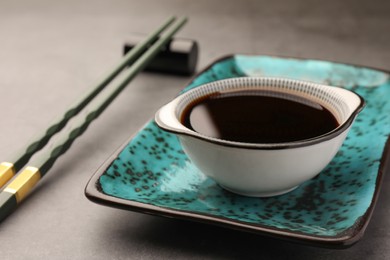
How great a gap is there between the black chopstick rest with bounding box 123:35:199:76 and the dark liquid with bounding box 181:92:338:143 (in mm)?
422

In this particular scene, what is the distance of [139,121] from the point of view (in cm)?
113

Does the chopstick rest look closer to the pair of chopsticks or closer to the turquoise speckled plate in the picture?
the pair of chopsticks

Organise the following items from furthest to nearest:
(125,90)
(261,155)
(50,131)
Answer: (125,90) < (50,131) < (261,155)

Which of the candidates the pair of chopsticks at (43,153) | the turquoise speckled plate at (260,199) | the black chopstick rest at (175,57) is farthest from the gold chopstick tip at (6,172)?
the black chopstick rest at (175,57)

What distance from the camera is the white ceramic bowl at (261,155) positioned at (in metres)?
0.71

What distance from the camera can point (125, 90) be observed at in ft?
4.16

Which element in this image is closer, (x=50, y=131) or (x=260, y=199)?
(x=260, y=199)

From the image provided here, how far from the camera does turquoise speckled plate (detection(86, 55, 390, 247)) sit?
688mm

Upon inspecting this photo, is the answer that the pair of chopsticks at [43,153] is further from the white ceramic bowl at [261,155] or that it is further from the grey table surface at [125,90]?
the white ceramic bowl at [261,155]

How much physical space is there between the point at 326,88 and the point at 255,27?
796mm

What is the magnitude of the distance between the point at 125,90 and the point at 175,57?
0.13 m

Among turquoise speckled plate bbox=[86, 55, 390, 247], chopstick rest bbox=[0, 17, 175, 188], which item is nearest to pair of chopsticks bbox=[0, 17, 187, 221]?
chopstick rest bbox=[0, 17, 175, 188]

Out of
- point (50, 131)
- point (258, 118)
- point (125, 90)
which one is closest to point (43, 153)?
point (50, 131)

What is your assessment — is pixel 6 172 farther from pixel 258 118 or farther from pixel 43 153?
pixel 258 118
